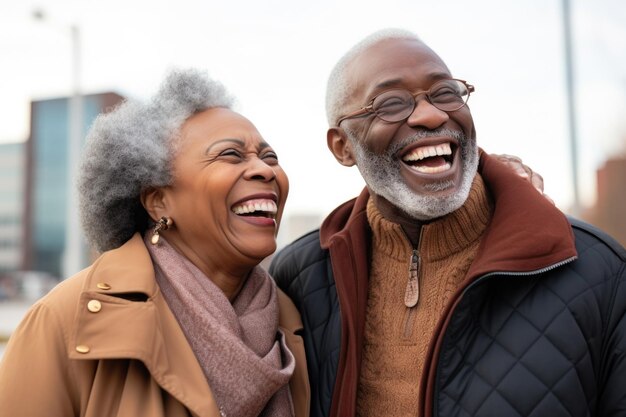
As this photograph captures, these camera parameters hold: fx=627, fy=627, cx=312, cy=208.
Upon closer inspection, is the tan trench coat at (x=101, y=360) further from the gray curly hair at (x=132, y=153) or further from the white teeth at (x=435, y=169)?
the white teeth at (x=435, y=169)

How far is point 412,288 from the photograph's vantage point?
2389mm

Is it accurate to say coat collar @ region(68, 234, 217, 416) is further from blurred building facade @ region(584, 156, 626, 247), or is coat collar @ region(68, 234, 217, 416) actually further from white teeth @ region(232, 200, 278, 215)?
blurred building facade @ region(584, 156, 626, 247)

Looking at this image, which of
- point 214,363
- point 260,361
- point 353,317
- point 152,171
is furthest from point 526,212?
point 152,171

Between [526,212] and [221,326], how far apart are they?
1.14 meters

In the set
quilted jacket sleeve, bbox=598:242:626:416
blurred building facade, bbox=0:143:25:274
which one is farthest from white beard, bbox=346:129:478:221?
blurred building facade, bbox=0:143:25:274

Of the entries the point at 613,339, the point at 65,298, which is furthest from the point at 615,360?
the point at 65,298

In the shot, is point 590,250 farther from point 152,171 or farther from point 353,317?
point 152,171

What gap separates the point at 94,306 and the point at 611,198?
996 centimetres

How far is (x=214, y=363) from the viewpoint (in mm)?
2201

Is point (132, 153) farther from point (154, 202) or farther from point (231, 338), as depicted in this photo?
point (231, 338)

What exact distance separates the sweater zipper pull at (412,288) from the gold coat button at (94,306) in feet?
3.63

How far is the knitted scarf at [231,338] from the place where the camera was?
86.4 inches

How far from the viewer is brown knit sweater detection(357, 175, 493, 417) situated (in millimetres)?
2291

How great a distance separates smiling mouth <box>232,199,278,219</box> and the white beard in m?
0.41
